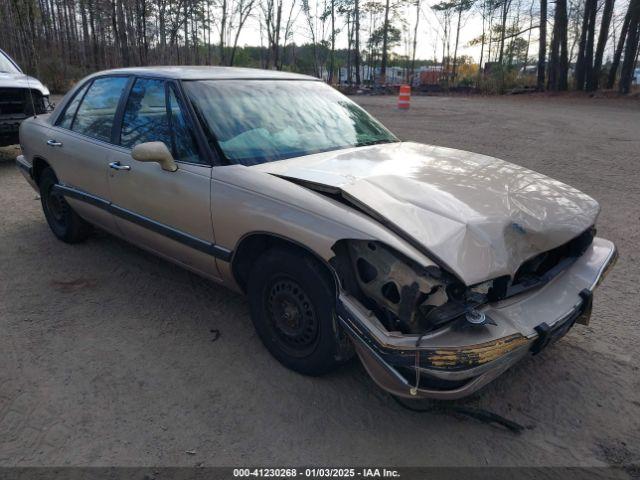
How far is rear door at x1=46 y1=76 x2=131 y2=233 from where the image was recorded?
389 cm

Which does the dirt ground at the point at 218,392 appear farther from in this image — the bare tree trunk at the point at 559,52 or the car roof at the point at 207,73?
the bare tree trunk at the point at 559,52

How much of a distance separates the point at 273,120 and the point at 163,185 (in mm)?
867

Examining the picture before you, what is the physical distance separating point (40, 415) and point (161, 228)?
1.36 meters

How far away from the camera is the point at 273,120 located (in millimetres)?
3371

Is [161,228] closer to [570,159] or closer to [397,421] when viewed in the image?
A: [397,421]

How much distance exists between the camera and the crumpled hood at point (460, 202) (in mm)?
2277

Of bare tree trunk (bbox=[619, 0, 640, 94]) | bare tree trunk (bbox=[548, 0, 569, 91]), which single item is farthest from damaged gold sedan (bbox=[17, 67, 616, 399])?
bare tree trunk (bbox=[548, 0, 569, 91])

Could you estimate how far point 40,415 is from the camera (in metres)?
2.53

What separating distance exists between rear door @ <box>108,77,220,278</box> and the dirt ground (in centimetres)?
51

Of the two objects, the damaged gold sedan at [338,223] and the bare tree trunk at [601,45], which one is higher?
the bare tree trunk at [601,45]

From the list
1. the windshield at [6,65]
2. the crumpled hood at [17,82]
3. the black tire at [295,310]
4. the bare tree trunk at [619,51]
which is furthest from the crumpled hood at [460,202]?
the bare tree trunk at [619,51]

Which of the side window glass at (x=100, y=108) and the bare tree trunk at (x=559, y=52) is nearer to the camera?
the side window glass at (x=100, y=108)

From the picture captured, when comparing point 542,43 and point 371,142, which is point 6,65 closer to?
point 371,142

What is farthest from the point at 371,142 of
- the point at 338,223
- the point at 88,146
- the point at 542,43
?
the point at 542,43
